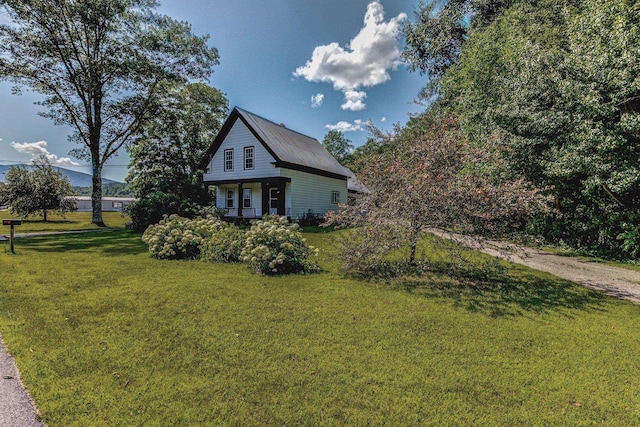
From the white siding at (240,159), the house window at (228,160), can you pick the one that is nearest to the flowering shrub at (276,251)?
the white siding at (240,159)

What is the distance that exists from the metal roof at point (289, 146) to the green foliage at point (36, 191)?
15.7m

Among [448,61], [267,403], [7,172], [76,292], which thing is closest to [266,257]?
[76,292]

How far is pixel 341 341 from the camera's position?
372 cm

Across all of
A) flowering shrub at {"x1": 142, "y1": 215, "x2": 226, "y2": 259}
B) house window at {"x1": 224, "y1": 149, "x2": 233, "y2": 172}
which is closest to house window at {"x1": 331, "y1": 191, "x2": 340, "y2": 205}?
house window at {"x1": 224, "y1": 149, "x2": 233, "y2": 172}

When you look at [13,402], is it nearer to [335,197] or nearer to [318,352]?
[318,352]

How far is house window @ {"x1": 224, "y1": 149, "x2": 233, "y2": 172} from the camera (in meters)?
19.7

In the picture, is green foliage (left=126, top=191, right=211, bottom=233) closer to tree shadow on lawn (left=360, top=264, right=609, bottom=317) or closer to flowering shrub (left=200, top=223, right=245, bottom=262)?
flowering shrub (left=200, top=223, right=245, bottom=262)

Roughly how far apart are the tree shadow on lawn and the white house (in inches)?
472

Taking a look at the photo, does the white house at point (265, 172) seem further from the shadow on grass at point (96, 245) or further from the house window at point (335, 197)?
the shadow on grass at point (96, 245)

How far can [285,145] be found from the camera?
64.3 ft

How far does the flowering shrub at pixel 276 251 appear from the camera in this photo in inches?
Result: 279

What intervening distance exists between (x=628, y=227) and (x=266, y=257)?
11.5 meters

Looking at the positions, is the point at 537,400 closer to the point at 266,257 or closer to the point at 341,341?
the point at 341,341

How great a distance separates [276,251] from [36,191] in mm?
25797
